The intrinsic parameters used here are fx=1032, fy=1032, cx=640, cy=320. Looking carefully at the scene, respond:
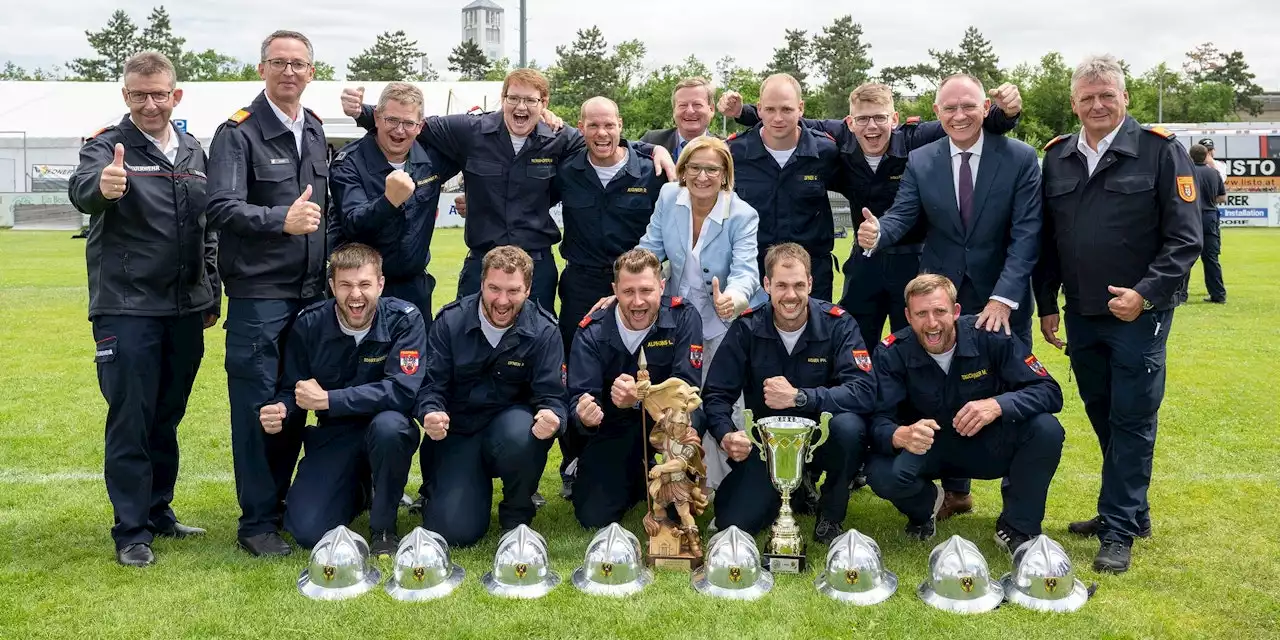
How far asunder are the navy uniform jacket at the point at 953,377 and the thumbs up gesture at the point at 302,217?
2.64 meters

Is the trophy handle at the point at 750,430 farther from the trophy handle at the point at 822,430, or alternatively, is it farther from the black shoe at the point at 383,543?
the black shoe at the point at 383,543

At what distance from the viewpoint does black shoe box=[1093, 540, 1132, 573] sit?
14.4ft

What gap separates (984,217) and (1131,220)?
0.66m

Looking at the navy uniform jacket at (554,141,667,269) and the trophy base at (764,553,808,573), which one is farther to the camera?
the navy uniform jacket at (554,141,667,269)

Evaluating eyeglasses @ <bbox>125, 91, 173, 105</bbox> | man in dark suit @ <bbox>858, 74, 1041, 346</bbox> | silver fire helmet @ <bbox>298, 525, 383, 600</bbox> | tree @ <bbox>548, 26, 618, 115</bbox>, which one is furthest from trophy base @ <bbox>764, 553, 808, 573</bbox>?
tree @ <bbox>548, 26, 618, 115</bbox>

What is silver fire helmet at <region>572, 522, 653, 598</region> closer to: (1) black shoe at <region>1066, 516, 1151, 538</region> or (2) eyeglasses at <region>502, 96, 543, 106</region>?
(1) black shoe at <region>1066, 516, 1151, 538</region>

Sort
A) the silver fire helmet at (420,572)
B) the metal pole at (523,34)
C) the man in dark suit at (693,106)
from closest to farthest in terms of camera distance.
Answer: the silver fire helmet at (420,572), the man in dark suit at (693,106), the metal pole at (523,34)

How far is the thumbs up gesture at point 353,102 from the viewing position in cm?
540

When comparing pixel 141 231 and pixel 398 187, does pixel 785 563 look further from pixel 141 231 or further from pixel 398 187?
pixel 141 231

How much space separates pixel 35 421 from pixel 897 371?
19.6 ft

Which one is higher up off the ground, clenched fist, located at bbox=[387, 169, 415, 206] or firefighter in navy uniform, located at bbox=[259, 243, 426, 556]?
clenched fist, located at bbox=[387, 169, 415, 206]

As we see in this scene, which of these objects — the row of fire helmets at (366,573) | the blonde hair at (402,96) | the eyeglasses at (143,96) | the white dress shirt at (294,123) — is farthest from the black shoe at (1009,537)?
the eyeglasses at (143,96)

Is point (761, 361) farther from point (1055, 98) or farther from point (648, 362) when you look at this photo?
point (1055, 98)

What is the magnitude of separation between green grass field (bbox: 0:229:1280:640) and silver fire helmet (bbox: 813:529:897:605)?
7 centimetres
